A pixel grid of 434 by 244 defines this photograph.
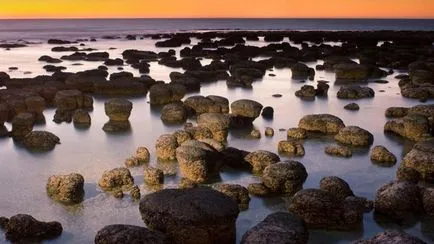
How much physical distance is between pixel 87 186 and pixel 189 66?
22.6 m

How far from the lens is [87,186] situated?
1098 centimetres

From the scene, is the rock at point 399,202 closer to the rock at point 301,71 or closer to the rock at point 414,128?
the rock at point 414,128

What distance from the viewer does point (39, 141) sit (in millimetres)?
14180

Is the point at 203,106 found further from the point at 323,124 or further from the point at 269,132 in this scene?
the point at 323,124

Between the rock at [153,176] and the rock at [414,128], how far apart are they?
773 cm

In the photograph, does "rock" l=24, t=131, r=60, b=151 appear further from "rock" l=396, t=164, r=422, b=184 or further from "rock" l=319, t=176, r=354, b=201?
"rock" l=396, t=164, r=422, b=184

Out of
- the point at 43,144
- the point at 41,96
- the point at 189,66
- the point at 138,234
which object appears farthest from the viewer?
the point at 189,66

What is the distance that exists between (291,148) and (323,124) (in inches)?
99.0

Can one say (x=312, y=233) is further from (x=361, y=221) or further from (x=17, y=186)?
(x=17, y=186)

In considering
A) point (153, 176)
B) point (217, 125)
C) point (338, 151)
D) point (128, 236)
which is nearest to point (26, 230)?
point (128, 236)

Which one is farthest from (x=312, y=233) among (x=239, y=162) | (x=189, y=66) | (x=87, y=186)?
(x=189, y=66)

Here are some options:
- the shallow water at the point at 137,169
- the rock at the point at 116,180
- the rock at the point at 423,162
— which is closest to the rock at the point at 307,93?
the shallow water at the point at 137,169

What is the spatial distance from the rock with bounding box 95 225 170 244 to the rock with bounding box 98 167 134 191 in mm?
3111

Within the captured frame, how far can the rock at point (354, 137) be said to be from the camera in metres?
14.1
